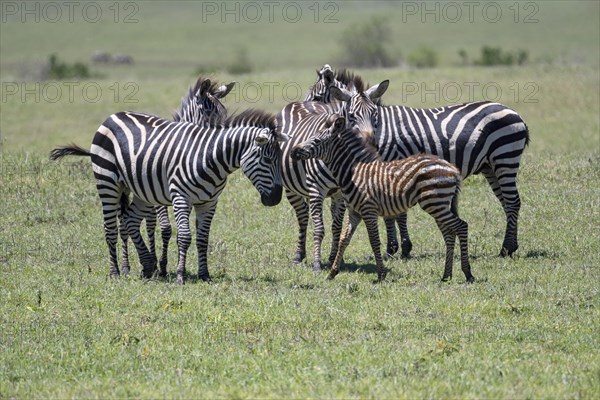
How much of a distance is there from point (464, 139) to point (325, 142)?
9.03 feet

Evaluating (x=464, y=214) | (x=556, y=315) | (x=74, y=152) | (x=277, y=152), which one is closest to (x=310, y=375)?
(x=556, y=315)

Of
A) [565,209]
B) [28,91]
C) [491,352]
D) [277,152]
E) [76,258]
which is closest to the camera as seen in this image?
[491,352]

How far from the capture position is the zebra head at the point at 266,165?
36.3ft

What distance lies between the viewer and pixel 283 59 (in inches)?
2899

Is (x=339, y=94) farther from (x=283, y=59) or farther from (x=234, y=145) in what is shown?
(x=283, y=59)

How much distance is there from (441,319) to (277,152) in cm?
304

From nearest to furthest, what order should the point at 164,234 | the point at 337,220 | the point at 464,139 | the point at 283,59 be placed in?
the point at 164,234, the point at 337,220, the point at 464,139, the point at 283,59

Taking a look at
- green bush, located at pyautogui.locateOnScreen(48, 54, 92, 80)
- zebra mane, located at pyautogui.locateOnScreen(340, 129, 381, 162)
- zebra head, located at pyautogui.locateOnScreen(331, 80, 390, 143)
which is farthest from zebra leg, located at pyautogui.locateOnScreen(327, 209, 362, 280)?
green bush, located at pyautogui.locateOnScreen(48, 54, 92, 80)

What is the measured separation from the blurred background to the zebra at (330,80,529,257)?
9.85ft

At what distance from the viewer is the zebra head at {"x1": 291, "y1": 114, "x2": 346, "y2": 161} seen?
38.4ft

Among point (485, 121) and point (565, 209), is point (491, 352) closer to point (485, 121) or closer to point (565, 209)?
point (485, 121)

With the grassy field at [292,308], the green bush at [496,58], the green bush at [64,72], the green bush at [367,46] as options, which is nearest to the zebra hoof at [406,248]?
the grassy field at [292,308]

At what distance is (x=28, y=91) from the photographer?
124ft

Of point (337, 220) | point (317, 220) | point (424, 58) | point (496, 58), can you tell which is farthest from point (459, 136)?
point (424, 58)
